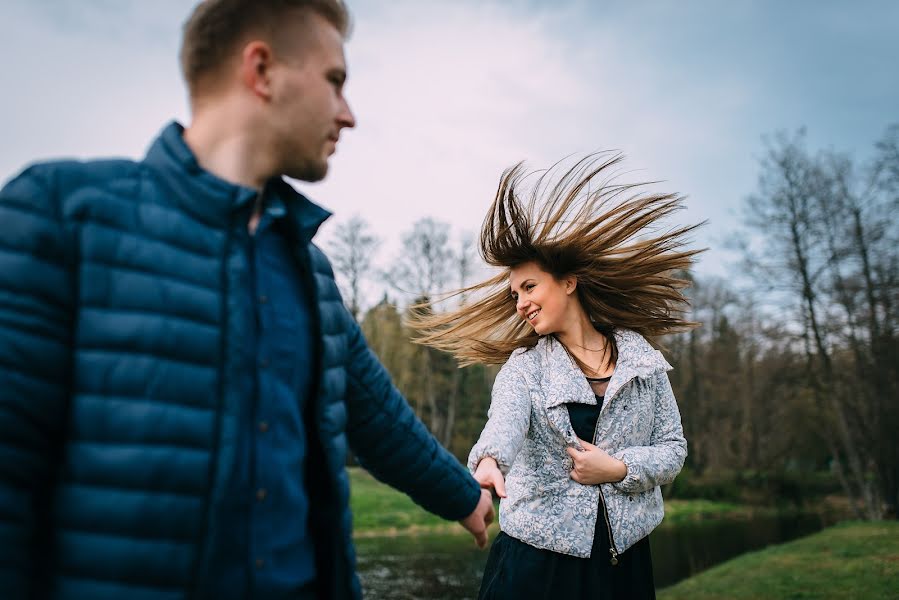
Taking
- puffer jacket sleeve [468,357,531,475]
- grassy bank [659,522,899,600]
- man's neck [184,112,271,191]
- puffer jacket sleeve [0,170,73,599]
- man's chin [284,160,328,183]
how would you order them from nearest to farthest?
puffer jacket sleeve [0,170,73,599] → man's neck [184,112,271,191] → man's chin [284,160,328,183] → puffer jacket sleeve [468,357,531,475] → grassy bank [659,522,899,600]

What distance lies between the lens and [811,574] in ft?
36.0

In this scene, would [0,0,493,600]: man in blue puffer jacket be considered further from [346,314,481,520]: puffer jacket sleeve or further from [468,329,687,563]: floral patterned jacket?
[468,329,687,563]: floral patterned jacket

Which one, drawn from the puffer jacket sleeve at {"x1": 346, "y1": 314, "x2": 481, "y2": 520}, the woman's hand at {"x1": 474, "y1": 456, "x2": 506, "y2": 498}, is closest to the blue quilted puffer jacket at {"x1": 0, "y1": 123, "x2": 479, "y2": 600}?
the puffer jacket sleeve at {"x1": 346, "y1": 314, "x2": 481, "y2": 520}

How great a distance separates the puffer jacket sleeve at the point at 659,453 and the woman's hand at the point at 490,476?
815 mm

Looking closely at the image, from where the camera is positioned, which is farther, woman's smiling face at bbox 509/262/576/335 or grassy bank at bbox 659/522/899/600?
grassy bank at bbox 659/522/899/600

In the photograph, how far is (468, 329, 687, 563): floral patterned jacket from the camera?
3.25m

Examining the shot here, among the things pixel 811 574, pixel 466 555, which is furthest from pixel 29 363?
pixel 466 555

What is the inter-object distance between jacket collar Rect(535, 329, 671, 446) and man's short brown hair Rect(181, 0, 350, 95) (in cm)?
225

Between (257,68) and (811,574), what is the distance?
12.3 metres

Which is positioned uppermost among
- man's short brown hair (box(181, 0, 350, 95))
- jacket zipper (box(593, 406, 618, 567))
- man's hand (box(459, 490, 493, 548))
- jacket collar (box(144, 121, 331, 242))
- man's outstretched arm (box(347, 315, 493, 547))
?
man's short brown hair (box(181, 0, 350, 95))

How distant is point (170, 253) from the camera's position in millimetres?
1617

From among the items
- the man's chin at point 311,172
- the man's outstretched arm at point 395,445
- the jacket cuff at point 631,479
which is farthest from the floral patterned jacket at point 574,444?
the man's chin at point 311,172

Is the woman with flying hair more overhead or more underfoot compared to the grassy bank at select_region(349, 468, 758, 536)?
more overhead

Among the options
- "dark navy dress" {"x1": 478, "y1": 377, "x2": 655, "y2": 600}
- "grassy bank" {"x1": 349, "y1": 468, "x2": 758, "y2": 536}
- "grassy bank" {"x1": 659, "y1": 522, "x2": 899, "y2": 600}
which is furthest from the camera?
"grassy bank" {"x1": 349, "y1": 468, "x2": 758, "y2": 536}
